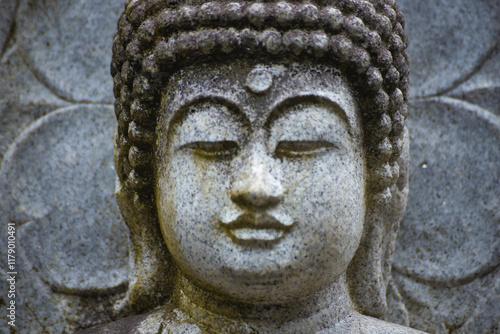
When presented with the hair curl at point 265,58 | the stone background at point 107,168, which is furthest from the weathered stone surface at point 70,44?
the hair curl at point 265,58

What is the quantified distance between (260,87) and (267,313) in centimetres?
78

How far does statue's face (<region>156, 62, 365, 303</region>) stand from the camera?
5.38 feet

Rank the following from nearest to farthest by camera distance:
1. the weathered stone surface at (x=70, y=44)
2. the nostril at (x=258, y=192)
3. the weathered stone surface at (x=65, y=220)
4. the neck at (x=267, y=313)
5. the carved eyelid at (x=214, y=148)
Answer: the nostril at (x=258, y=192)
the carved eyelid at (x=214, y=148)
the neck at (x=267, y=313)
the weathered stone surface at (x=65, y=220)
the weathered stone surface at (x=70, y=44)

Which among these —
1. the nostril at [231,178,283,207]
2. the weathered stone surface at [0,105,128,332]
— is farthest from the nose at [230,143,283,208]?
the weathered stone surface at [0,105,128,332]

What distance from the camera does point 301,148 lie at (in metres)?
1.70

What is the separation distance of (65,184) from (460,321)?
2.07 metres

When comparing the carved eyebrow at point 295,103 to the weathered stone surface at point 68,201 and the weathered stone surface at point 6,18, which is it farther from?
the weathered stone surface at point 6,18

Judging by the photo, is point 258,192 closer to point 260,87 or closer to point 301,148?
point 301,148

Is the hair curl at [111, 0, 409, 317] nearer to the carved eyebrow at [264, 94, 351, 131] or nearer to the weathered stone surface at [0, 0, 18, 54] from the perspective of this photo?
the carved eyebrow at [264, 94, 351, 131]

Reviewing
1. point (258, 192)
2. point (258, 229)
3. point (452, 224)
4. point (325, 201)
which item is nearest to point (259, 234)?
point (258, 229)

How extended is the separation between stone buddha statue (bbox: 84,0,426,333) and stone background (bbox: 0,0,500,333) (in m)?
0.73

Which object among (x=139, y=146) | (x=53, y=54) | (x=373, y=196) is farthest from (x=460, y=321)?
(x=53, y=54)

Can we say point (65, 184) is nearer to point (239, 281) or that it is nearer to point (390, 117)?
point (239, 281)

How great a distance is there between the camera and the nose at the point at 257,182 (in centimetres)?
159
